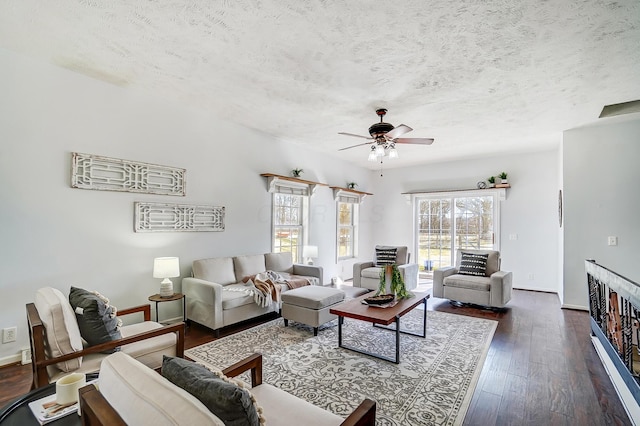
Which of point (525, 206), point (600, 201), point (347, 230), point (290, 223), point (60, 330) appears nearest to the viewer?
point (60, 330)

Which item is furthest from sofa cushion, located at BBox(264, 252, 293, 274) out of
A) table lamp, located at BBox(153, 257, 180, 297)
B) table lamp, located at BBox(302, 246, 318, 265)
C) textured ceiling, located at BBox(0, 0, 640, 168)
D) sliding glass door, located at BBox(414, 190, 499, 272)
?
sliding glass door, located at BBox(414, 190, 499, 272)

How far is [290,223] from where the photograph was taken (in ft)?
18.5

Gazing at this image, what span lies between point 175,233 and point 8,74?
6.99ft

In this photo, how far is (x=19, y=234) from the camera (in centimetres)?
275

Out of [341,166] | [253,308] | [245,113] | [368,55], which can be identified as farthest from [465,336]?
[341,166]

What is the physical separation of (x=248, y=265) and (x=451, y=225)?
15.6ft

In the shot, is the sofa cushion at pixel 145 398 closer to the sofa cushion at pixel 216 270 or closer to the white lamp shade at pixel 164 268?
the white lamp shade at pixel 164 268

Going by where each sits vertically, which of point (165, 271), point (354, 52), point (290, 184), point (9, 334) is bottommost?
point (9, 334)

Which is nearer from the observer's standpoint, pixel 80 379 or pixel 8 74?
pixel 80 379

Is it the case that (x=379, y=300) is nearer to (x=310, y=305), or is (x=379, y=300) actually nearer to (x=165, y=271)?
(x=310, y=305)

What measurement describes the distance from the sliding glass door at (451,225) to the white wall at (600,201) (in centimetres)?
176

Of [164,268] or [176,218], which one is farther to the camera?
[176,218]

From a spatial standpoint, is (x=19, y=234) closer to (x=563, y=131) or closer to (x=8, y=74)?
(x=8, y=74)

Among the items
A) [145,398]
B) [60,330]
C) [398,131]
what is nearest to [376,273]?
[398,131]
